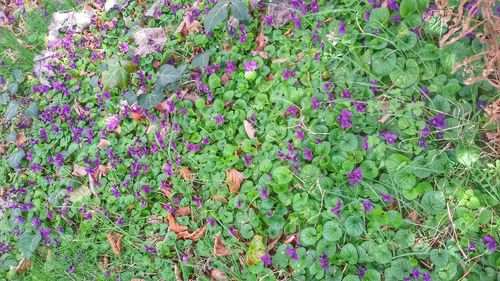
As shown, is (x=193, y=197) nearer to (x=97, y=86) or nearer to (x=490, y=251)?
(x=97, y=86)

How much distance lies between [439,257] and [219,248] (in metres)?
1.23

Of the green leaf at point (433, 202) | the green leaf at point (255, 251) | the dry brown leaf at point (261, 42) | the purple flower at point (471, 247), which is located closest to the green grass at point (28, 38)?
the dry brown leaf at point (261, 42)

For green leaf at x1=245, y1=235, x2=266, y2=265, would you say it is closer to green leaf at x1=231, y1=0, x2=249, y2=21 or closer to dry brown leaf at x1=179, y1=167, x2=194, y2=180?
dry brown leaf at x1=179, y1=167, x2=194, y2=180

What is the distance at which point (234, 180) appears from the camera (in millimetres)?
2824

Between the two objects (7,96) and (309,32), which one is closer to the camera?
(309,32)

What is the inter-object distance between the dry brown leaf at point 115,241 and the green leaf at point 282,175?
1.18m

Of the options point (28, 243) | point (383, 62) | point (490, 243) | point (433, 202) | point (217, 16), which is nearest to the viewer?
point (490, 243)

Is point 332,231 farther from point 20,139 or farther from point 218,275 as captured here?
point 20,139

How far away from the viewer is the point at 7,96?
4.16m

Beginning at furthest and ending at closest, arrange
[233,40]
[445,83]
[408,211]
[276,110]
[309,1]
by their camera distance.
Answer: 1. [233,40]
2. [309,1]
3. [276,110]
4. [445,83]
5. [408,211]

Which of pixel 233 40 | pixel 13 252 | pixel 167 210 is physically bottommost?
pixel 13 252

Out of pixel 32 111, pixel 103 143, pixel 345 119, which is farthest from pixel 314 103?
pixel 32 111

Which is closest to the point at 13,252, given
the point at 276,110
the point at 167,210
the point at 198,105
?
the point at 167,210

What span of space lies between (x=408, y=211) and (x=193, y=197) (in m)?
1.35
